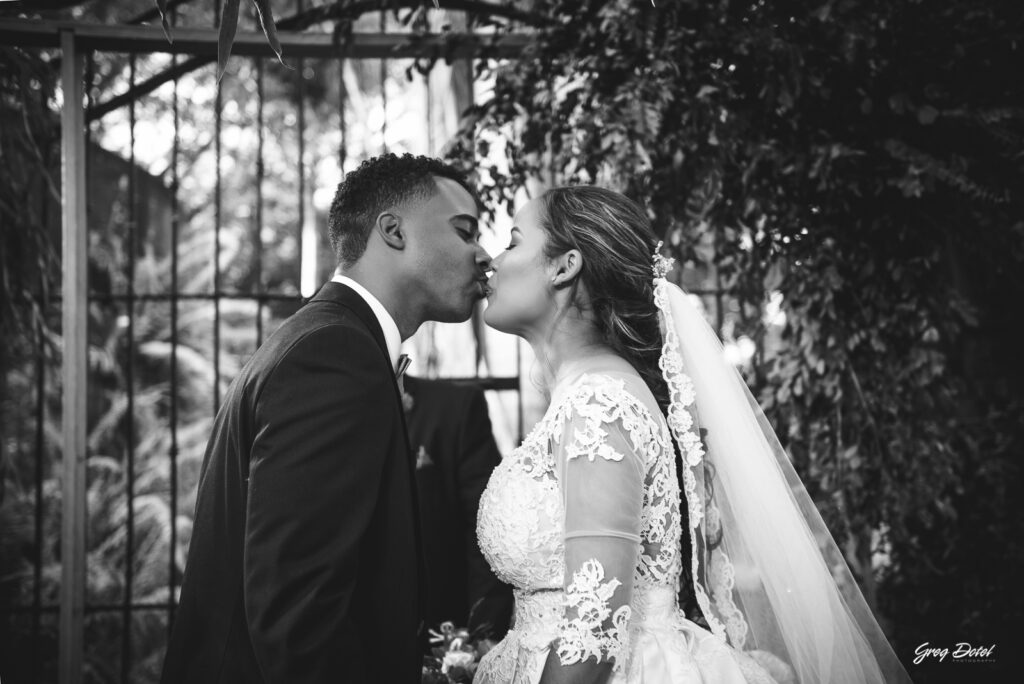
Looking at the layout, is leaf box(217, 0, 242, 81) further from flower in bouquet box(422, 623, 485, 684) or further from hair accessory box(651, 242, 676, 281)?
flower in bouquet box(422, 623, 485, 684)

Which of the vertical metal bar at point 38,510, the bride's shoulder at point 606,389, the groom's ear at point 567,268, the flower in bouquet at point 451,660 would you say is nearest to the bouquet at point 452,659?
the flower in bouquet at point 451,660

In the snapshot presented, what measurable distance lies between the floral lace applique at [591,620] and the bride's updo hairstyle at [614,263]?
706mm

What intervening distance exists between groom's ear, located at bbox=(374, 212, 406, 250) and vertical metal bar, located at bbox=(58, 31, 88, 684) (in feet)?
5.84

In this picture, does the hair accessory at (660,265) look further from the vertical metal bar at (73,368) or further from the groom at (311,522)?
the vertical metal bar at (73,368)

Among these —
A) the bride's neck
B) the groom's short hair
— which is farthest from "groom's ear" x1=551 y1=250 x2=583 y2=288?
the groom's short hair

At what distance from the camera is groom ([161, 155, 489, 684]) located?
5.26 feet

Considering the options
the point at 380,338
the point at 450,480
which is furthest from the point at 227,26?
→ the point at 450,480

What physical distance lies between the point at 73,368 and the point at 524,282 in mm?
2065

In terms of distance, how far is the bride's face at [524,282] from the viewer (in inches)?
92.9

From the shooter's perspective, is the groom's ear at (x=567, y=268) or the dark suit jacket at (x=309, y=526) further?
the groom's ear at (x=567, y=268)

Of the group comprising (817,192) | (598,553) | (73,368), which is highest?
(817,192)

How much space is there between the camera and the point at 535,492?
84.7 inches

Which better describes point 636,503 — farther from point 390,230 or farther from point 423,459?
point 423,459

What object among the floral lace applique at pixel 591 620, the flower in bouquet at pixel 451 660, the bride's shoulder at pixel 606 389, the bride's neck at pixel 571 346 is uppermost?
the bride's neck at pixel 571 346
